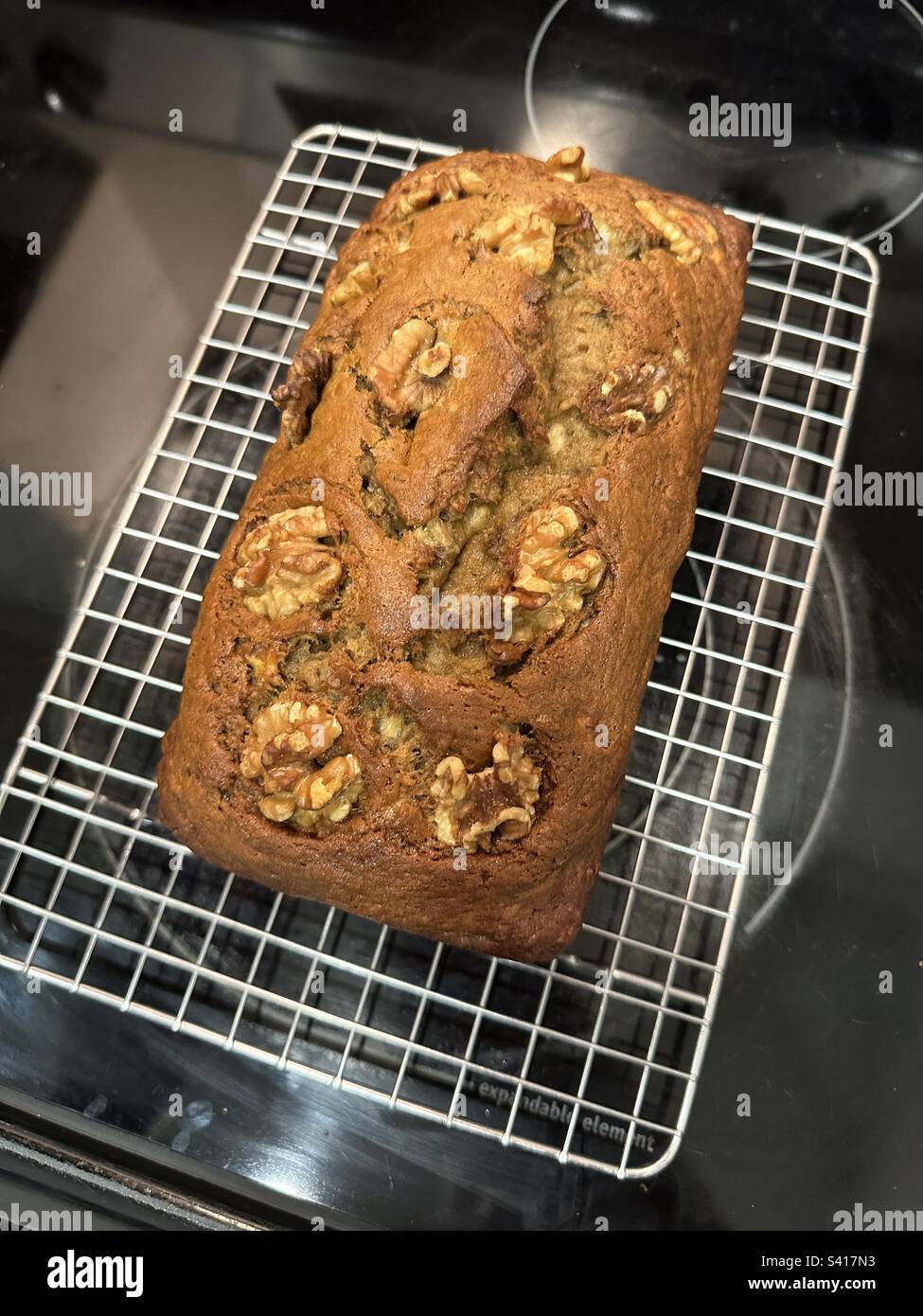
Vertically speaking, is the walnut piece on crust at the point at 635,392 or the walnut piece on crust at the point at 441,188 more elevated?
the walnut piece on crust at the point at 441,188

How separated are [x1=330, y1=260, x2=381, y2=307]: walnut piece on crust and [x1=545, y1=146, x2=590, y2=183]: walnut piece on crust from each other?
1.32 ft

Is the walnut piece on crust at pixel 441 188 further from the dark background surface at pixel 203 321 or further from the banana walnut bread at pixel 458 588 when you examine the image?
the dark background surface at pixel 203 321

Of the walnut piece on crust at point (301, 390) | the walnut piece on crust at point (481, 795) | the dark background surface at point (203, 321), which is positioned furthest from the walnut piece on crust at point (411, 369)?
the dark background surface at point (203, 321)

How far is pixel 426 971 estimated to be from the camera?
6.68 ft

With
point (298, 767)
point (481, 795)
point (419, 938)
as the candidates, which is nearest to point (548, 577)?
point (481, 795)

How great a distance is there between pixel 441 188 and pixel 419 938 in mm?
1540

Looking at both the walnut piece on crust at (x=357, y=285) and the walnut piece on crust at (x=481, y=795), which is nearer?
the walnut piece on crust at (x=481, y=795)

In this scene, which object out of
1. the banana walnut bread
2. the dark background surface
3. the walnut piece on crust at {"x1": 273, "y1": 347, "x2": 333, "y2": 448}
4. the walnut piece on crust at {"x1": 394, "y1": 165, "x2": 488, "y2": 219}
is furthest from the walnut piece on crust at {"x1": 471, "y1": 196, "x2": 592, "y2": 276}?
the dark background surface

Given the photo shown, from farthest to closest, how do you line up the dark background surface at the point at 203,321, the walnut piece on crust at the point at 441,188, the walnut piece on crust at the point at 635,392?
the dark background surface at the point at 203,321 → the walnut piece on crust at the point at 441,188 → the walnut piece on crust at the point at 635,392

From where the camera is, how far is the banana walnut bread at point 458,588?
155cm

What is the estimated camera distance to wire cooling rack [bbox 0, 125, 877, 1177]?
1.93m

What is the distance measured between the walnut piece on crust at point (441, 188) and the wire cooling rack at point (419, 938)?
0.58m

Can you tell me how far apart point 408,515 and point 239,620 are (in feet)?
1.17
